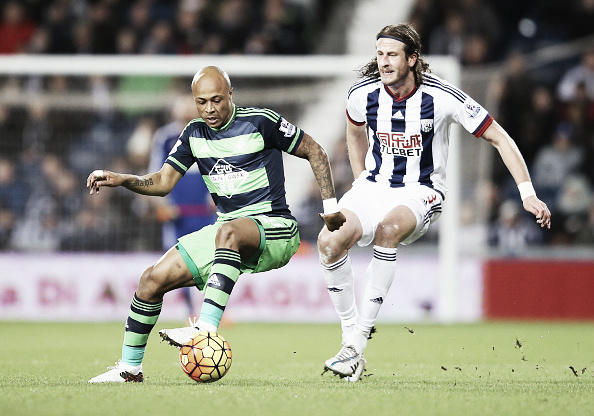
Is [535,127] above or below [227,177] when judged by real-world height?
above

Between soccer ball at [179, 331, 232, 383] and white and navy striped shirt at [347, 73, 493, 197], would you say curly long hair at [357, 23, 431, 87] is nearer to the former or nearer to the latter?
white and navy striped shirt at [347, 73, 493, 197]

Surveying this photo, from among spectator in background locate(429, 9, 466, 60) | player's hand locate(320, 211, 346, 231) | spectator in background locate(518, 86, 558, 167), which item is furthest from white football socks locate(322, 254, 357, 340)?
spectator in background locate(429, 9, 466, 60)

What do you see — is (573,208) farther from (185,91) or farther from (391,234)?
(391,234)

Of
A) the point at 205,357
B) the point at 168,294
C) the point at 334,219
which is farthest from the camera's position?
the point at 168,294

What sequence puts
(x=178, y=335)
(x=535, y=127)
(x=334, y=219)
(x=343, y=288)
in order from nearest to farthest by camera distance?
(x=178, y=335) < (x=334, y=219) < (x=343, y=288) < (x=535, y=127)

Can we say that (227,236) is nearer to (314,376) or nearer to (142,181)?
(142,181)

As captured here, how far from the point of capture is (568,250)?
1187cm

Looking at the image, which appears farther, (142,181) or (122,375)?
(142,181)

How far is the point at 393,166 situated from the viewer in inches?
246

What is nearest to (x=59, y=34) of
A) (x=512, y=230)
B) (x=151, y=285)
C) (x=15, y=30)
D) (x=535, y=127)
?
(x=15, y=30)

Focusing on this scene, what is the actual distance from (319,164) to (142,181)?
1.06 metres

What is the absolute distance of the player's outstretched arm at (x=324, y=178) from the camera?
555cm

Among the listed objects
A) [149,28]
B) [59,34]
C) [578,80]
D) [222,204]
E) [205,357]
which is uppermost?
[149,28]

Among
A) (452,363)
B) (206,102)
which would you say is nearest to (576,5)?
(452,363)
